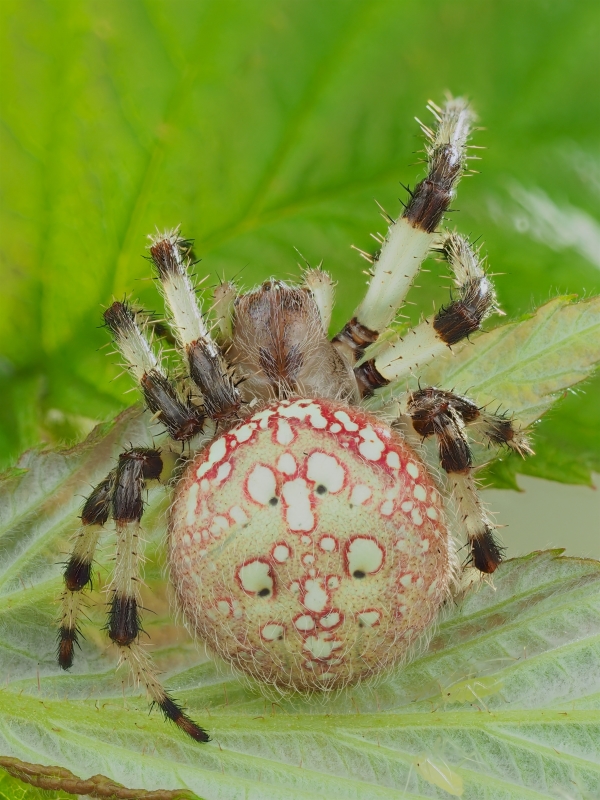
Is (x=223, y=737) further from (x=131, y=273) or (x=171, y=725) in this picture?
(x=131, y=273)

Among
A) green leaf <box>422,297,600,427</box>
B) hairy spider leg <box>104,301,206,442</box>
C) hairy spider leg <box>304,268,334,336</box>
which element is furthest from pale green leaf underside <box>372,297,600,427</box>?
hairy spider leg <box>104,301,206,442</box>

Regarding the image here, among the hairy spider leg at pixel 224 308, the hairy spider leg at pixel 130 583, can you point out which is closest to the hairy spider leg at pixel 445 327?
the hairy spider leg at pixel 224 308

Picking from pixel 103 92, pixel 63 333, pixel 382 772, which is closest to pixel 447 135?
pixel 103 92

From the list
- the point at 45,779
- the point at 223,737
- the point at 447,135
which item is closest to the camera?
the point at 45,779

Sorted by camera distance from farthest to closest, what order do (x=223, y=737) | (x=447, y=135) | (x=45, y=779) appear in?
(x=447, y=135) → (x=223, y=737) → (x=45, y=779)

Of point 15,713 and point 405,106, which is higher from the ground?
point 405,106

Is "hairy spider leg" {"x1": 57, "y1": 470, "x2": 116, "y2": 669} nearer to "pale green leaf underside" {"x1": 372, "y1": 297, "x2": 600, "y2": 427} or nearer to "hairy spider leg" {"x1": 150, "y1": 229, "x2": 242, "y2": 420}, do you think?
"hairy spider leg" {"x1": 150, "y1": 229, "x2": 242, "y2": 420}

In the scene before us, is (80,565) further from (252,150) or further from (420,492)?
(252,150)

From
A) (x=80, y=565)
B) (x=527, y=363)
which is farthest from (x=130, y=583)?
(x=527, y=363)
